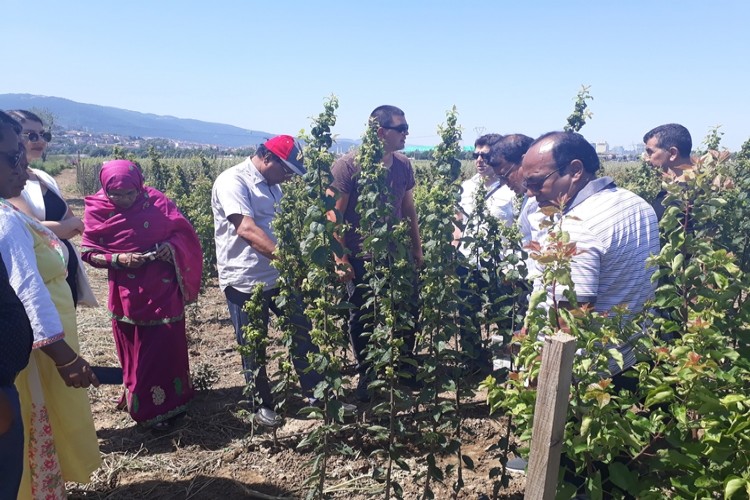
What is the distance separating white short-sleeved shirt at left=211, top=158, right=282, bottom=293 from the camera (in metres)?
3.49

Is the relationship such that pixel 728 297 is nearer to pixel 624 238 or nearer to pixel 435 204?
pixel 624 238

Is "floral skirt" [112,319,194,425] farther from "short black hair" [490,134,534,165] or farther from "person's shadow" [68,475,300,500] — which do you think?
"short black hair" [490,134,534,165]

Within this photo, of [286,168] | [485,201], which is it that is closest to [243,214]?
[286,168]

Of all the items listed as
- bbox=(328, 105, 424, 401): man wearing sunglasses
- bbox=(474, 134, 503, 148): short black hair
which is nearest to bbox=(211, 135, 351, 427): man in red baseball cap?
bbox=(328, 105, 424, 401): man wearing sunglasses

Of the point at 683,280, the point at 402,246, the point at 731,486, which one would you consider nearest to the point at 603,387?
the point at 731,486

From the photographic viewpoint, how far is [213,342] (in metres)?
5.65

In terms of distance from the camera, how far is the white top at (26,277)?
2.02m

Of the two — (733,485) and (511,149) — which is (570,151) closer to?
(733,485)

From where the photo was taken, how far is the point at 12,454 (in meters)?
1.71

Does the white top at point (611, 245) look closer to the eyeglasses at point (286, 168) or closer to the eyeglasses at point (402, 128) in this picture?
the eyeglasses at point (286, 168)

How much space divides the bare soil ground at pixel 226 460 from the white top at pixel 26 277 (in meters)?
1.32

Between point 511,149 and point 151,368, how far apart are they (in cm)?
300

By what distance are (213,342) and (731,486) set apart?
198 inches

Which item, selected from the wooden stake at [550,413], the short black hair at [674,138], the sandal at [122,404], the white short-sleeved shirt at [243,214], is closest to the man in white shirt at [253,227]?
the white short-sleeved shirt at [243,214]
